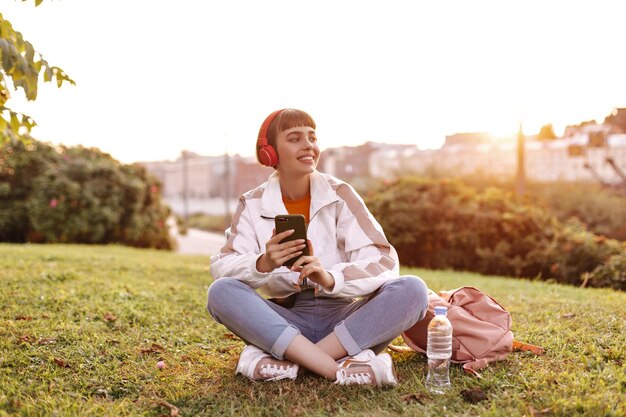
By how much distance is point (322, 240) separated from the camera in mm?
3684

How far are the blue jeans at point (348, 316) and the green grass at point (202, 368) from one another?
236mm

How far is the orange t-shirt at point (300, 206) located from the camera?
3.77 meters

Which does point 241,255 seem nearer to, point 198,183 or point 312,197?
point 312,197

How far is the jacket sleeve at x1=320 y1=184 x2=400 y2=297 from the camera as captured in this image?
3459 mm

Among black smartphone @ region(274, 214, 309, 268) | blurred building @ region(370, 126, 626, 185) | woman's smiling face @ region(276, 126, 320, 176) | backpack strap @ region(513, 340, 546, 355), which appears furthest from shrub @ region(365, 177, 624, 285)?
black smartphone @ region(274, 214, 309, 268)

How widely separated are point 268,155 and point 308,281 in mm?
714

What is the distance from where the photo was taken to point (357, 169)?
28094 millimetres

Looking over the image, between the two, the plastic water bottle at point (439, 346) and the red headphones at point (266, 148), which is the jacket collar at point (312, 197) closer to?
the red headphones at point (266, 148)

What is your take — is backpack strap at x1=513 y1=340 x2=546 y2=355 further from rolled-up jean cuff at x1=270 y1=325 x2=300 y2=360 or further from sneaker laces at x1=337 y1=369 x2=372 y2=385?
rolled-up jean cuff at x1=270 y1=325 x2=300 y2=360

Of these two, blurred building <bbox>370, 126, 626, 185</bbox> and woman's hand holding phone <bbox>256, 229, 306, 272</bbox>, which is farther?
blurred building <bbox>370, 126, 626, 185</bbox>

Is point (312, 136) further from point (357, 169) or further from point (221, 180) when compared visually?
point (221, 180)

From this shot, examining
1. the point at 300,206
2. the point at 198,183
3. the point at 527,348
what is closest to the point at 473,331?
the point at 527,348

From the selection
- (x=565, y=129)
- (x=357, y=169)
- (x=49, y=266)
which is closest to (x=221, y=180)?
(x=357, y=169)

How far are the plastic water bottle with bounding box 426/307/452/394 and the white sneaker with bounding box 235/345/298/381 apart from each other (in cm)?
69
